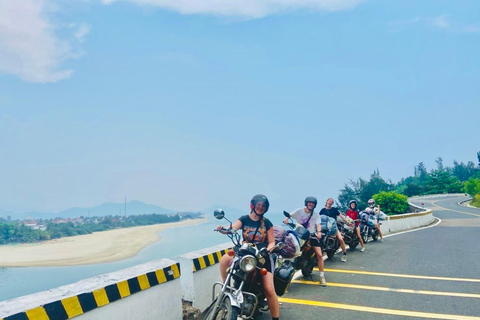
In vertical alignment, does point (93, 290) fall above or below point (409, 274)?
above

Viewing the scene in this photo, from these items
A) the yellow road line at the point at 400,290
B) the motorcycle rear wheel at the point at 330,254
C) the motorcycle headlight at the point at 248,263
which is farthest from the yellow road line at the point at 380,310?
the motorcycle rear wheel at the point at 330,254

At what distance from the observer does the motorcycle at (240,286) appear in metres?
4.16

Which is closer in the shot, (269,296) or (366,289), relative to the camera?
(269,296)

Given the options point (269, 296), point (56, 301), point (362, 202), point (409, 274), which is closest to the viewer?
point (56, 301)

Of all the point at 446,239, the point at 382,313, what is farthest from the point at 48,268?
the point at 382,313

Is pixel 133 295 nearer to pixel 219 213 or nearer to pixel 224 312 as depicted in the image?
pixel 224 312

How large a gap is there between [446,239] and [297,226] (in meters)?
11.4

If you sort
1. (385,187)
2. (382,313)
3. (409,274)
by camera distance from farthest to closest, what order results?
(385,187) → (409,274) → (382,313)

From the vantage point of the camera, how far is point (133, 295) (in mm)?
3820

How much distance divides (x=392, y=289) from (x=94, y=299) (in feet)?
19.3

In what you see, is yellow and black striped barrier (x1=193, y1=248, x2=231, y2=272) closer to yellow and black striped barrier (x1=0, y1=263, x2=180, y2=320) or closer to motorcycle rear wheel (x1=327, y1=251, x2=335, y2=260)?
yellow and black striped barrier (x1=0, y1=263, x2=180, y2=320)

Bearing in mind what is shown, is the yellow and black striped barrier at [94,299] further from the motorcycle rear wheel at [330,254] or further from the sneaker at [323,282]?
the motorcycle rear wheel at [330,254]

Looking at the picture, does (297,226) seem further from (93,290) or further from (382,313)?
(93,290)

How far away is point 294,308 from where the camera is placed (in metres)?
6.10
